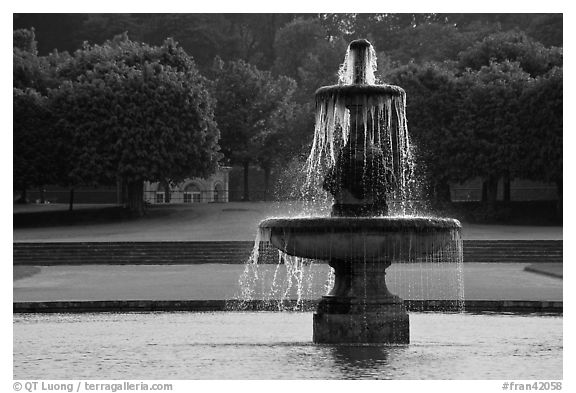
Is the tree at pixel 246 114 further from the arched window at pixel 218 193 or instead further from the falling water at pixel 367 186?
the falling water at pixel 367 186

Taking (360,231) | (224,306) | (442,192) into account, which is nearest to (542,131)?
(442,192)

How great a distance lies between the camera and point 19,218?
58.2 m

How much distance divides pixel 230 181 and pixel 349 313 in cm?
6655

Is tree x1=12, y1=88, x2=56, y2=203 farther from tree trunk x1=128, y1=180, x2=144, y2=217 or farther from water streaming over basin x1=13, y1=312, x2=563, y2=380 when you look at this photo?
water streaming over basin x1=13, y1=312, x2=563, y2=380

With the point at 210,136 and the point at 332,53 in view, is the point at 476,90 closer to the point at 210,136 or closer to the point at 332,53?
the point at 210,136

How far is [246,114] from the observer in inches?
2721

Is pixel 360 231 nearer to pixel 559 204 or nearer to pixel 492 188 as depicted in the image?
pixel 559 204

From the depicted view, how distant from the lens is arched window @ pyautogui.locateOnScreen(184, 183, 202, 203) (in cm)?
7456

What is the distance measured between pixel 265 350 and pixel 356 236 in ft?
5.73

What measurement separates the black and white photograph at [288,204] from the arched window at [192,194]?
10.3 inches

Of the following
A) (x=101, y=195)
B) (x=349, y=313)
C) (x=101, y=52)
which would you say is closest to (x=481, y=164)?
(x=101, y=52)

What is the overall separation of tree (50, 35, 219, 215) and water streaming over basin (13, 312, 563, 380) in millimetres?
37031

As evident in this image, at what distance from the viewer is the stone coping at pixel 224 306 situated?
68.9 feet

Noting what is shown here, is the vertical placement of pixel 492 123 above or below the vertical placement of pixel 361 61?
above
